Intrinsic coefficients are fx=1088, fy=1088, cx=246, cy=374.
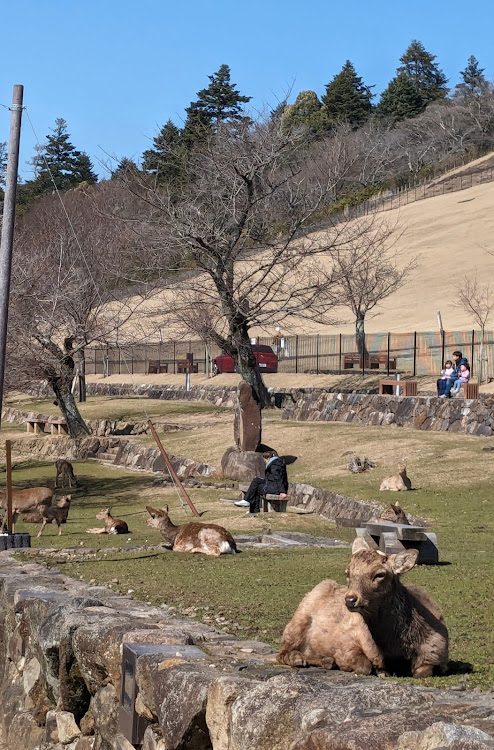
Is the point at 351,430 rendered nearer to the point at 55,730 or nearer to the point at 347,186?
the point at 347,186

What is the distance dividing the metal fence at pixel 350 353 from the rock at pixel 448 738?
39.1 meters

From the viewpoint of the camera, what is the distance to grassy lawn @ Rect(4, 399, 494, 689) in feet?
31.6

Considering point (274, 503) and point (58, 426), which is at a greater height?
point (58, 426)

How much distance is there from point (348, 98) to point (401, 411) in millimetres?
94403

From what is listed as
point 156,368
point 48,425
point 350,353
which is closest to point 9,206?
point 48,425

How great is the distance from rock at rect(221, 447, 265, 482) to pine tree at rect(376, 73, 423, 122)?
3928 inches

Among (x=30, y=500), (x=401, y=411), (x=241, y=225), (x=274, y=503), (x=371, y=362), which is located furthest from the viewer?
(x=371, y=362)

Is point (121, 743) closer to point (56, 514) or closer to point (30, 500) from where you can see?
point (56, 514)

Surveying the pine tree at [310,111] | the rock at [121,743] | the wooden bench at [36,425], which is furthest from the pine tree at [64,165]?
the rock at [121,743]

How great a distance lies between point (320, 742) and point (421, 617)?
8.62 ft

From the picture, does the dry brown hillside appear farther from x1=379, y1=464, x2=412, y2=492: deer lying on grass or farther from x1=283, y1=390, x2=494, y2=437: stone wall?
x1=379, y1=464, x2=412, y2=492: deer lying on grass

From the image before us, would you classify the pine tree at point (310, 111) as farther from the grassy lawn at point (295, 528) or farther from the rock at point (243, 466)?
the rock at point (243, 466)

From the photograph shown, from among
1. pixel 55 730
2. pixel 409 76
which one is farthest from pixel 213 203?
pixel 409 76

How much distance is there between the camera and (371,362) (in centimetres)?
5400
